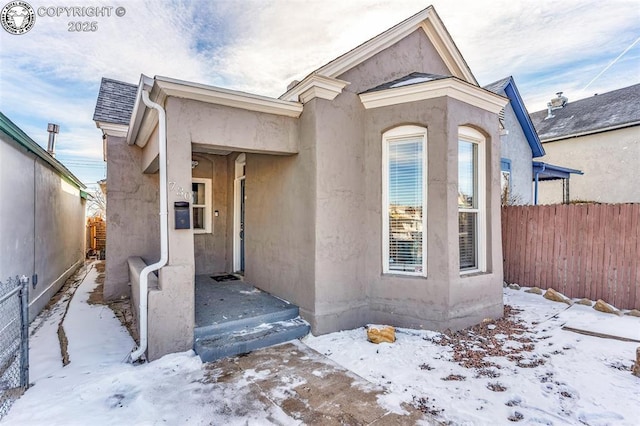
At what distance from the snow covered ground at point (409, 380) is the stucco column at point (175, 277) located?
26cm

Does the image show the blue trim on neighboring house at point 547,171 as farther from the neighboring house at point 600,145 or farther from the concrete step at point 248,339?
the concrete step at point 248,339

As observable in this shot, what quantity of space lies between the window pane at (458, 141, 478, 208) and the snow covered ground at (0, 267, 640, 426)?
6.92 ft

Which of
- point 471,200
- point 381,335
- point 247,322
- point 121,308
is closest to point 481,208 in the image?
point 471,200

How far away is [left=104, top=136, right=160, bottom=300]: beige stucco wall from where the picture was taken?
7512 millimetres

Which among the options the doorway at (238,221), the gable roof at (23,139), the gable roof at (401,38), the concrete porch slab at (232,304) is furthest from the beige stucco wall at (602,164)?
the gable roof at (23,139)

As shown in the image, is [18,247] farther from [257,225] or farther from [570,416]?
[570,416]

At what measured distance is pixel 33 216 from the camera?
6.80m

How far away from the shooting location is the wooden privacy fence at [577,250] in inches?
241

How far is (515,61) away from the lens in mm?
10672

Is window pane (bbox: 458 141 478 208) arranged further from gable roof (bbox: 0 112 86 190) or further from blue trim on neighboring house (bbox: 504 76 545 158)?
blue trim on neighboring house (bbox: 504 76 545 158)

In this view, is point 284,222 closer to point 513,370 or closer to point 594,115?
point 513,370

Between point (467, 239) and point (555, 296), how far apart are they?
294 cm

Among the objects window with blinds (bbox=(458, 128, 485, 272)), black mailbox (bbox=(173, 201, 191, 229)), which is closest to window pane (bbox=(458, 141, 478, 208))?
window with blinds (bbox=(458, 128, 485, 272))

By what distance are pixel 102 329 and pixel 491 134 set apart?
7.46 meters
